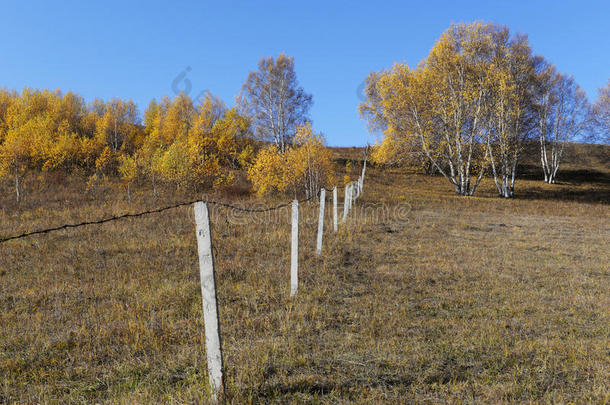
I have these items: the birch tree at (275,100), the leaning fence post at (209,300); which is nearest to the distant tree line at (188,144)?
the birch tree at (275,100)

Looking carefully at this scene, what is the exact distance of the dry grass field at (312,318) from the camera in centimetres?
374

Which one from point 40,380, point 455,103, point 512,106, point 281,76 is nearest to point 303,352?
point 40,380

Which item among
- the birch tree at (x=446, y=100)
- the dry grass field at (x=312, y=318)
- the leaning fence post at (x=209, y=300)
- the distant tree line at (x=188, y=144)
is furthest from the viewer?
the birch tree at (x=446, y=100)

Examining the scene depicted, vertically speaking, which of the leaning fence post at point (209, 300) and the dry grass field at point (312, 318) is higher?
the leaning fence post at point (209, 300)

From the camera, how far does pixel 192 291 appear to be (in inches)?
278

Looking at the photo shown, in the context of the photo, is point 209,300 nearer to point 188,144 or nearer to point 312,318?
point 312,318

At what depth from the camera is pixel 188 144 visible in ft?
108

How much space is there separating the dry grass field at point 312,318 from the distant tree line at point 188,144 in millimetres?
13687

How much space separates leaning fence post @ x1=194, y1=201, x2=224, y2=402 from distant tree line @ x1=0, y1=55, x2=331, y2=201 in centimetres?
2295

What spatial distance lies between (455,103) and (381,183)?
1216 centimetres

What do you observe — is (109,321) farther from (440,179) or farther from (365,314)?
(440,179)

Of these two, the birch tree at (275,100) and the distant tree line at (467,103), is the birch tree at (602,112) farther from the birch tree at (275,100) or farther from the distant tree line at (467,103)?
the birch tree at (275,100)

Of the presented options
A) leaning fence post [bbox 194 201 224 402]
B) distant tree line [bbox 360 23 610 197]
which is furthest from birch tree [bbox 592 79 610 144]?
leaning fence post [bbox 194 201 224 402]

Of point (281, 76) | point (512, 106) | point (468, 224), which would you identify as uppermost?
point (281, 76)
